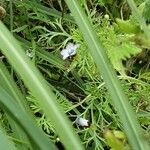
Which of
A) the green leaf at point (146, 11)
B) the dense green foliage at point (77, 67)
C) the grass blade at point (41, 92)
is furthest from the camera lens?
the dense green foliage at point (77, 67)

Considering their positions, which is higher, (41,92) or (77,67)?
(41,92)

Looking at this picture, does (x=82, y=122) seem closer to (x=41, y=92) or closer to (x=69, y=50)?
(x=69, y=50)

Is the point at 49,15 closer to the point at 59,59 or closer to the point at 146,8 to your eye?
the point at 59,59

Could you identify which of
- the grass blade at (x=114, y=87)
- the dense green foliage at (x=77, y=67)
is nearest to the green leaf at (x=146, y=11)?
the dense green foliage at (x=77, y=67)

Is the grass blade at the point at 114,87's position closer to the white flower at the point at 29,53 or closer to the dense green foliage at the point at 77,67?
the dense green foliage at the point at 77,67

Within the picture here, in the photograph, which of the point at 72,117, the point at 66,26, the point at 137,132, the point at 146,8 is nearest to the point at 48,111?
the point at 137,132

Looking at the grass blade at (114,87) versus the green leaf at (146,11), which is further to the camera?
the green leaf at (146,11)

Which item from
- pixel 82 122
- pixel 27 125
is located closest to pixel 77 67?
pixel 82 122
